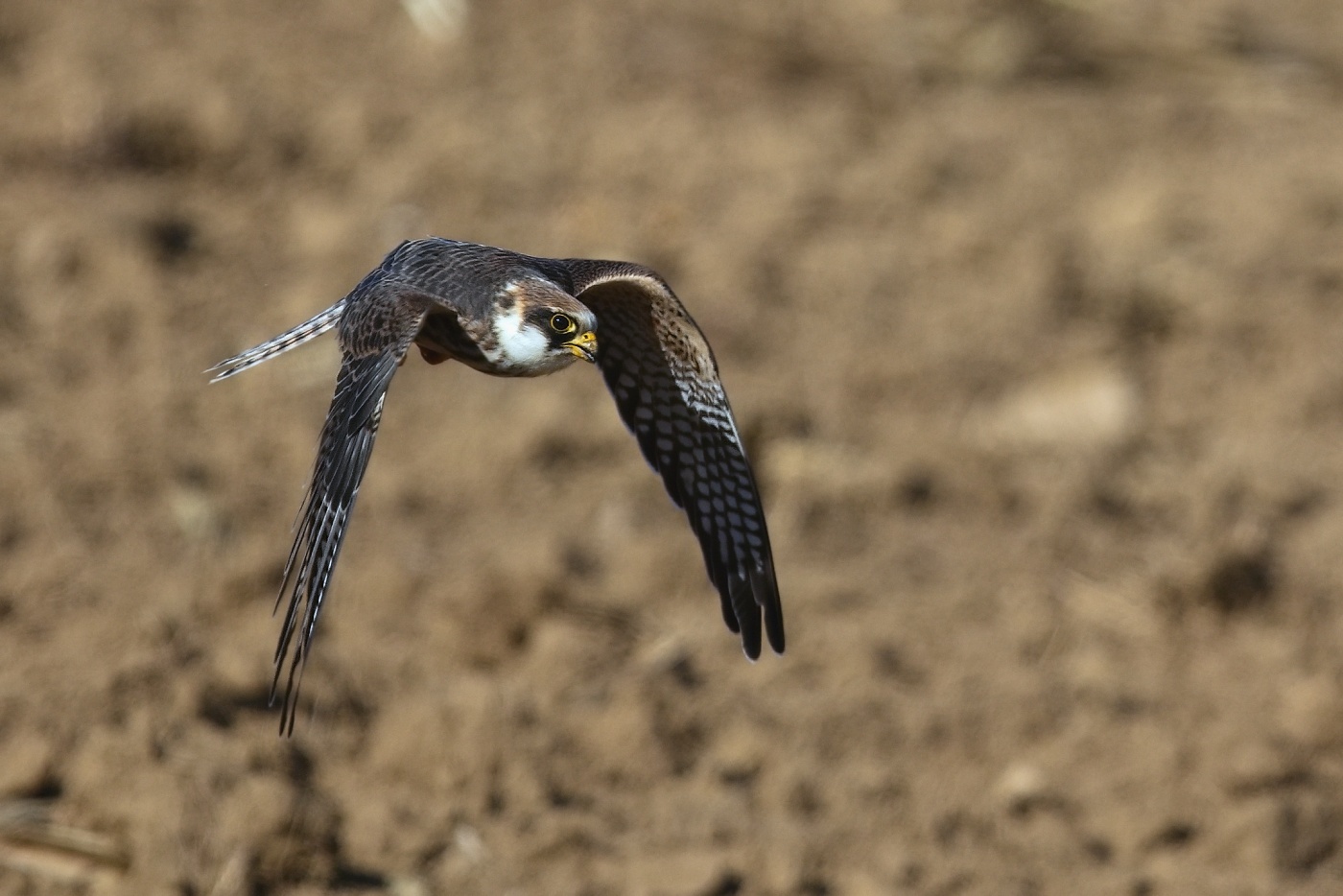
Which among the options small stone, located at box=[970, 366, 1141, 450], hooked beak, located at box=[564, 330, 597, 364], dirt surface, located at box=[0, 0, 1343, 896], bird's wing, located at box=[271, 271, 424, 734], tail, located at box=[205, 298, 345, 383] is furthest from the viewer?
small stone, located at box=[970, 366, 1141, 450]

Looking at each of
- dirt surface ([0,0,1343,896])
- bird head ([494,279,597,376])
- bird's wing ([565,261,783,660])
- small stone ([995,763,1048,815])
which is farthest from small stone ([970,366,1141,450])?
bird head ([494,279,597,376])

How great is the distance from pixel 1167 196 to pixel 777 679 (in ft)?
14.8

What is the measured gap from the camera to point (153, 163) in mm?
9680

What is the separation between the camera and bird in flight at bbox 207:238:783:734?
4141 mm

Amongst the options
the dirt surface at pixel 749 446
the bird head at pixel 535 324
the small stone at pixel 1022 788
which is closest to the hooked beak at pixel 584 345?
the bird head at pixel 535 324

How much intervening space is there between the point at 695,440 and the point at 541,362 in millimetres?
845

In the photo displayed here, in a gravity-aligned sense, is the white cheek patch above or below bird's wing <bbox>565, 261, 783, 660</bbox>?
above

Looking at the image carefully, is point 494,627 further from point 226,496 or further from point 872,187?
point 872,187

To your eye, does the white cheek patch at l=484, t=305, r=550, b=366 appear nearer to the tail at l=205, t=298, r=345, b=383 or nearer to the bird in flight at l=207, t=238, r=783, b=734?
the bird in flight at l=207, t=238, r=783, b=734

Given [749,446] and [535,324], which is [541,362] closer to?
[535,324]

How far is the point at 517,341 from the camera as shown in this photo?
449 cm

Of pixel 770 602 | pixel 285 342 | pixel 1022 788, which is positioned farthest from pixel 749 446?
pixel 285 342

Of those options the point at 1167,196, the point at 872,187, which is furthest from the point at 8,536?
the point at 1167,196

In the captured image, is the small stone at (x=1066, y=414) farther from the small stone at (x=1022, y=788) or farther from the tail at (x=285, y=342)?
the tail at (x=285, y=342)
